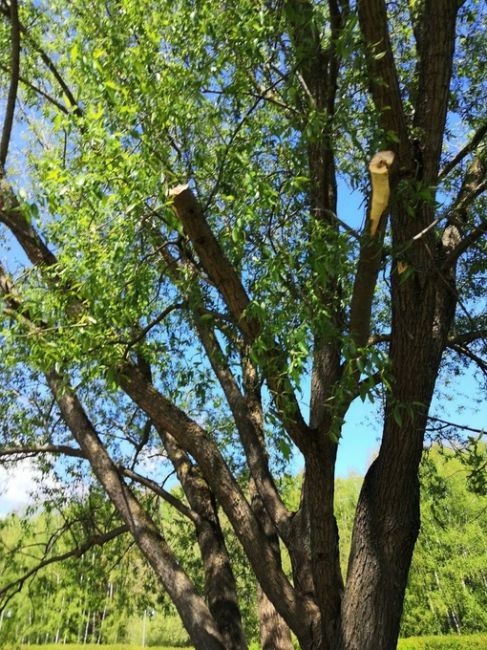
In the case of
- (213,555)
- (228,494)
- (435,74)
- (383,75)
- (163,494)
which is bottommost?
(213,555)

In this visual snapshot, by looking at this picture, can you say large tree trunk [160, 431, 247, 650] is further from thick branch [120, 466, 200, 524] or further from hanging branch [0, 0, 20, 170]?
hanging branch [0, 0, 20, 170]

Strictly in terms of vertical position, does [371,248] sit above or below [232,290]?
below

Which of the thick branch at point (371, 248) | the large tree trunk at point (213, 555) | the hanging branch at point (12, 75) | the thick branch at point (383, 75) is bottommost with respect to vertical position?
the large tree trunk at point (213, 555)

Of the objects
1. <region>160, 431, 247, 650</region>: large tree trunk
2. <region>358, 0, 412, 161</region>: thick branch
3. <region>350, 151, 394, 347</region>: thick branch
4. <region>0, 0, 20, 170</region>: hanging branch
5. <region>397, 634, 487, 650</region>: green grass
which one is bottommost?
<region>397, 634, 487, 650</region>: green grass

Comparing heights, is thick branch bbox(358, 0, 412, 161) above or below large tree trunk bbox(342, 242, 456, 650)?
above

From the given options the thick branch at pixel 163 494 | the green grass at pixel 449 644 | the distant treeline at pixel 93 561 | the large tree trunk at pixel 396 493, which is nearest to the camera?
the large tree trunk at pixel 396 493

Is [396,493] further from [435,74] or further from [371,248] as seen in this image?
[435,74]

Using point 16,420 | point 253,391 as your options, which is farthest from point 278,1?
point 16,420

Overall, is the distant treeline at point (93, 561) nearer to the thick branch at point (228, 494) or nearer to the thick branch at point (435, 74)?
the thick branch at point (228, 494)

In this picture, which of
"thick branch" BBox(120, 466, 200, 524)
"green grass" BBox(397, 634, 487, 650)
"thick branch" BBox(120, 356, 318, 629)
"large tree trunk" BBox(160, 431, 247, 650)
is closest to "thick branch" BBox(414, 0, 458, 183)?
"thick branch" BBox(120, 356, 318, 629)

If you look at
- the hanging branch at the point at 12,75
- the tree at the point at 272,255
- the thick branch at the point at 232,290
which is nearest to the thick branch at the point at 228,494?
the tree at the point at 272,255

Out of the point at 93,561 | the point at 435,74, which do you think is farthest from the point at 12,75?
the point at 93,561

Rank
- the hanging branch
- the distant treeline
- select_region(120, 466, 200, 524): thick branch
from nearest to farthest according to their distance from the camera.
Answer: the hanging branch
select_region(120, 466, 200, 524): thick branch
the distant treeline

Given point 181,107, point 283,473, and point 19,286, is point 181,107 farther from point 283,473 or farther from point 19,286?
point 283,473
